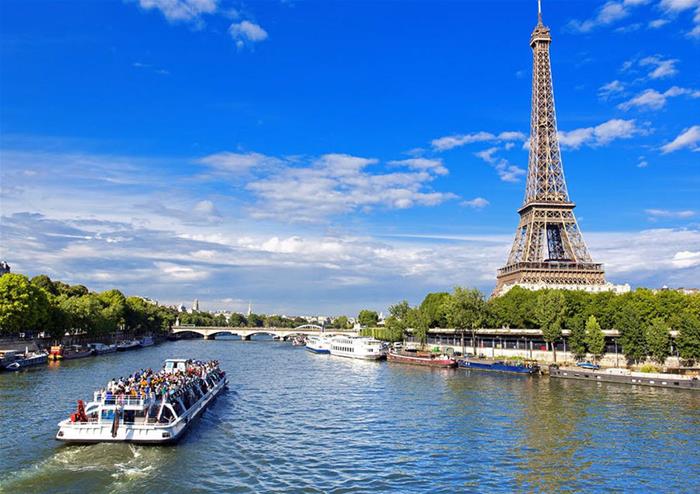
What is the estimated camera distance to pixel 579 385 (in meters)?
61.2

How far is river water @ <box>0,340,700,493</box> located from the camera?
26766mm

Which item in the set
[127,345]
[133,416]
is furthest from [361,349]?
[133,416]

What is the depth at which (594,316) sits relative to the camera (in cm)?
8069

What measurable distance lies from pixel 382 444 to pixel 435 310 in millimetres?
83738

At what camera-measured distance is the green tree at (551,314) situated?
79250mm

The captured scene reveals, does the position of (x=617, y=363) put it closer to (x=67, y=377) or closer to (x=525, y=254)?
(x=525, y=254)

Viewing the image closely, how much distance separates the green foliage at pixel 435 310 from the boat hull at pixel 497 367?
75.3 ft

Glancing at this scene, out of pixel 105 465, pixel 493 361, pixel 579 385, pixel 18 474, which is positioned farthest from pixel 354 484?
pixel 493 361

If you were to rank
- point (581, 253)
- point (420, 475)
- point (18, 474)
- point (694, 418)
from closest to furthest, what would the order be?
point (18, 474)
point (420, 475)
point (694, 418)
point (581, 253)

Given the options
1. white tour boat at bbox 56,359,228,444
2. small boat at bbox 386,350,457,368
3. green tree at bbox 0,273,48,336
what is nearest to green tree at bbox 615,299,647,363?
small boat at bbox 386,350,457,368

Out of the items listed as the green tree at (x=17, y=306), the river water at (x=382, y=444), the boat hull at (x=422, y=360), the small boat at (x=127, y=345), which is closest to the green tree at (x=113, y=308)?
the small boat at (x=127, y=345)

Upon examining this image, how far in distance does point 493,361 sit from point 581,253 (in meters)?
35.2

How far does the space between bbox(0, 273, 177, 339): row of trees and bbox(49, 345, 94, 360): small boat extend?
442 cm

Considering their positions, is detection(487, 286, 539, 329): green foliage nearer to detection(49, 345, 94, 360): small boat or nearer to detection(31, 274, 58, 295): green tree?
detection(49, 345, 94, 360): small boat
